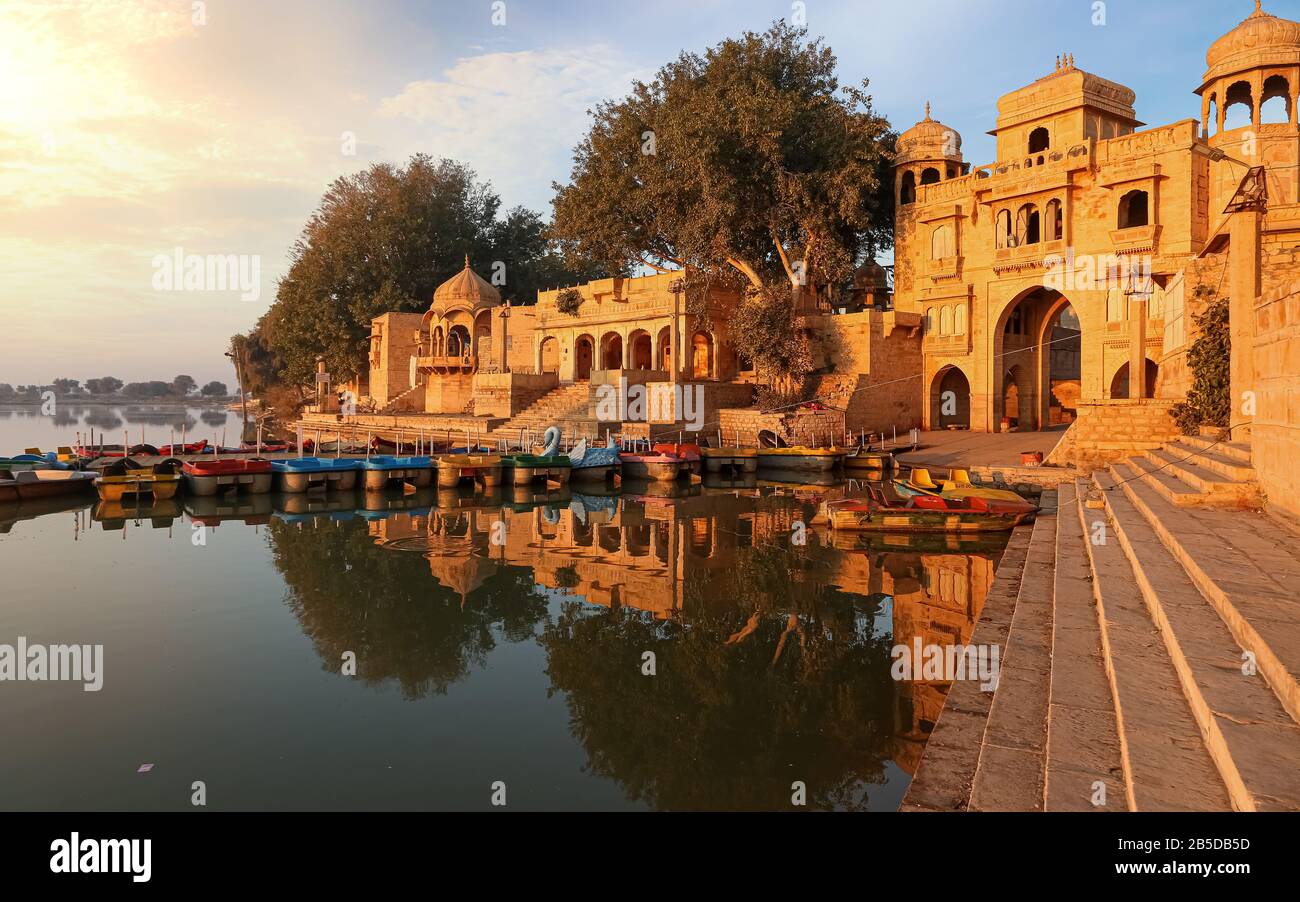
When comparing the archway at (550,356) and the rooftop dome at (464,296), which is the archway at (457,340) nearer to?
the rooftop dome at (464,296)

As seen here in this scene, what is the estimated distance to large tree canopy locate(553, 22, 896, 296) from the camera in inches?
1126

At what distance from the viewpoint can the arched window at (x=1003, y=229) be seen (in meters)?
28.3

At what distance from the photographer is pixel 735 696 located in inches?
294

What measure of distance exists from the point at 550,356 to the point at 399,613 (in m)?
30.4

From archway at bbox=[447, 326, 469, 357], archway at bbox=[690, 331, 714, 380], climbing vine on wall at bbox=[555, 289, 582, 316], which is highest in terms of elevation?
climbing vine on wall at bbox=[555, 289, 582, 316]

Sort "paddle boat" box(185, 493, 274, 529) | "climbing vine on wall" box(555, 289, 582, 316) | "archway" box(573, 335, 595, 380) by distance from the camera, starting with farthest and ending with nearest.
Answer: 1. "archway" box(573, 335, 595, 380)
2. "climbing vine on wall" box(555, 289, 582, 316)
3. "paddle boat" box(185, 493, 274, 529)

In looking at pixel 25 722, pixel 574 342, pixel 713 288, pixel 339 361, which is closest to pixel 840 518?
pixel 25 722

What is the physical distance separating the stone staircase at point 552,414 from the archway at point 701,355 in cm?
573

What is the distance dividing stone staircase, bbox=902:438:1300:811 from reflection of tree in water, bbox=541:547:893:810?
37.6 inches

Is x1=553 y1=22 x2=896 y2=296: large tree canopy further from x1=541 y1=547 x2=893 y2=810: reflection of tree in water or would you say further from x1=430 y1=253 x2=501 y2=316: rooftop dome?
x1=541 y1=547 x2=893 y2=810: reflection of tree in water

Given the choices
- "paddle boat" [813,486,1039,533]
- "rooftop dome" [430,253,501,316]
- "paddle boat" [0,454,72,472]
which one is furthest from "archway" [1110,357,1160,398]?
"paddle boat" [0,454,72,472]

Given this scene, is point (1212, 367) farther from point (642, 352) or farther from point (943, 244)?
point (642, 352)

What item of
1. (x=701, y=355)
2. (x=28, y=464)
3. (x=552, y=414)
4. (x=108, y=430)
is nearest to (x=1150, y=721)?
(x=552, y=414)
